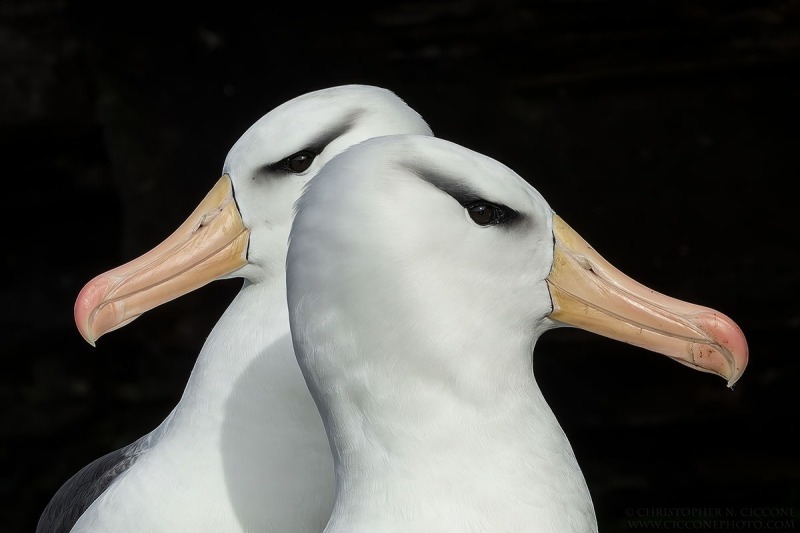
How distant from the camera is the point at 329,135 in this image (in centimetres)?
330

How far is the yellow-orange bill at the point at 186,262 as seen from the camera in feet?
10.5

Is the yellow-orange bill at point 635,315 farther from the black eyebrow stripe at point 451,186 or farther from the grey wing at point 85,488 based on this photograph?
the grey wing at point 85,488

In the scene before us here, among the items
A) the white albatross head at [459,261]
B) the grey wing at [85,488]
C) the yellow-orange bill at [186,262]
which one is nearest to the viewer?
the white albatross head at [459,261]

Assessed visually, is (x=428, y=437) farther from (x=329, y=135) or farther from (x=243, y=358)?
(x=329, y=135)

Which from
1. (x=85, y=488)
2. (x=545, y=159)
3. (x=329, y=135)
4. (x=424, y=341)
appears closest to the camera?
(x=424, y=341)

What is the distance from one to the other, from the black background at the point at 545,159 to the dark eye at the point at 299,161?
9.13 ft

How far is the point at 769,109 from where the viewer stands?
5.93 metres

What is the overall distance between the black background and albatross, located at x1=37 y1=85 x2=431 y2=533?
2.76 m

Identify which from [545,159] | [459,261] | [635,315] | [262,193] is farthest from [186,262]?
[545,159]

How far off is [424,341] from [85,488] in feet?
6.17

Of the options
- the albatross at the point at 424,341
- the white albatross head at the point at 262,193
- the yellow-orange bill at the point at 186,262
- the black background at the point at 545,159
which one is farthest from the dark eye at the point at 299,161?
the black background at the point at 545,159

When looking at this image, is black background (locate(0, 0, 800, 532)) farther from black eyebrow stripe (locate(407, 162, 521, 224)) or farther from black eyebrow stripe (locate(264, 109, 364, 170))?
black eyebrow stripe (locate(407, 162, 521, 224))

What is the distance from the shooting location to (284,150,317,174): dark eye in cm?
330

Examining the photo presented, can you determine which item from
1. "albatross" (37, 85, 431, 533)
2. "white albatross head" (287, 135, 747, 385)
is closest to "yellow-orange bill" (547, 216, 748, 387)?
"white albatross head" (287, 135, 747, 385)
